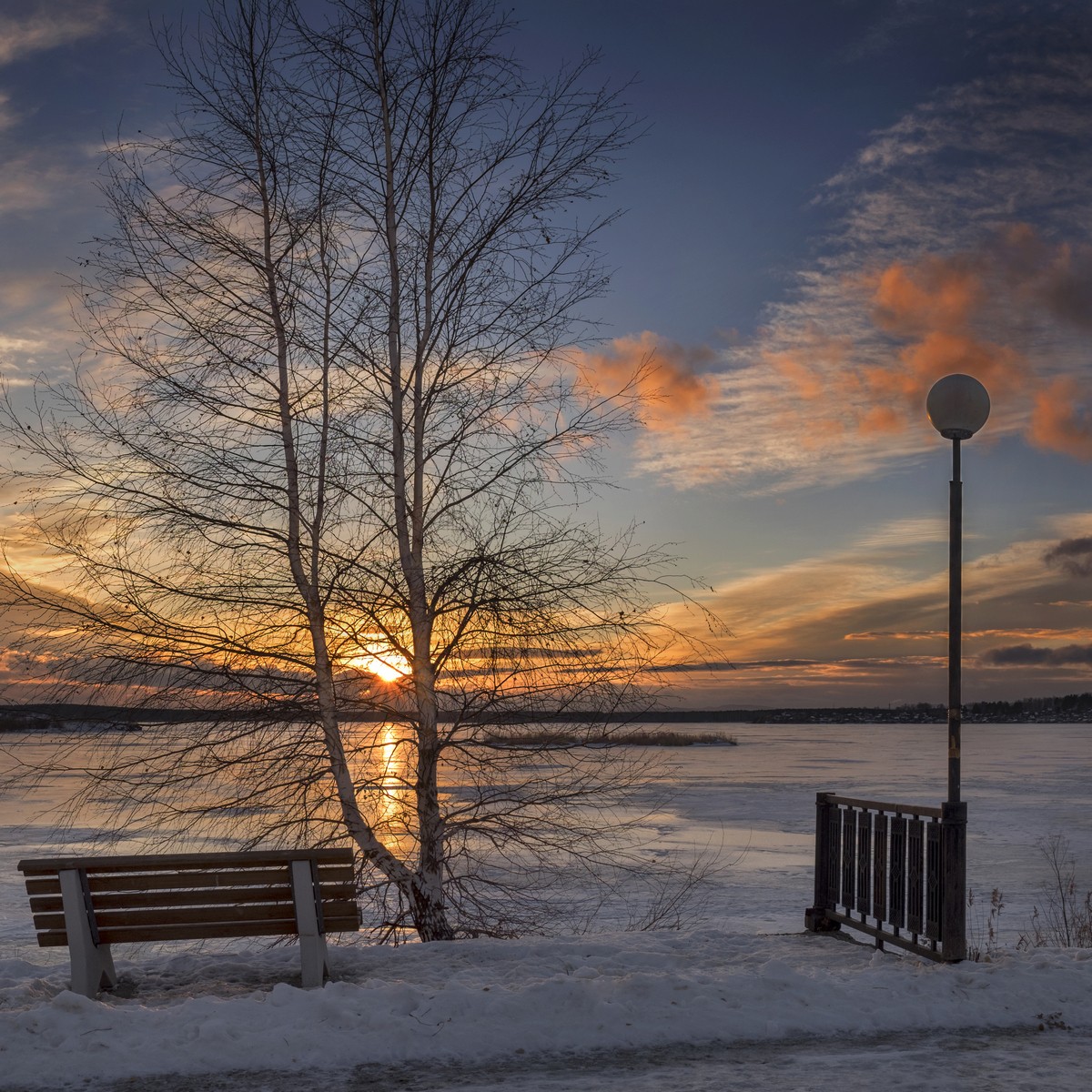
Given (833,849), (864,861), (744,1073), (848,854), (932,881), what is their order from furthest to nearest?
(833,849) → (848,854) → (864,861) → (932,881) → (744,1073)

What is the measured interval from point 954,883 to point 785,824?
23.4 meters

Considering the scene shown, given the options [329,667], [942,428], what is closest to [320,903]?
[329,667]

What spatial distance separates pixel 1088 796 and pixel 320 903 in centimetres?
3924

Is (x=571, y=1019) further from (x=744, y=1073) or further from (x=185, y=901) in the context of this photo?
(x=185, y=901)

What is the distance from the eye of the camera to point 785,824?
30.6 metres

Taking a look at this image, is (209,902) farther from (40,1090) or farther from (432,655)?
(432,655)

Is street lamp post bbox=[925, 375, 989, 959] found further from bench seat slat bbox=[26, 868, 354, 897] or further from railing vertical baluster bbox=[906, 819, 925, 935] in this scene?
bench seat slat bbox=[26, 868, 354, 897]

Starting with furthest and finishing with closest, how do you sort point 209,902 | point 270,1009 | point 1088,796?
point 1088,796, point 209,902, point 270,1009

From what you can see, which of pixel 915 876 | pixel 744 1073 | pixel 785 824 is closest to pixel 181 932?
pixel 744 1073

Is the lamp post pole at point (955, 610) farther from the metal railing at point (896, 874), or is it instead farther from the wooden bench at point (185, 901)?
the wooden bench at point (185, 901)

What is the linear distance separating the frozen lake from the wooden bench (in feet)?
6.34

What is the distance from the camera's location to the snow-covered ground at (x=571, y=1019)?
573cm

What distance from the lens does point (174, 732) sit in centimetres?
999

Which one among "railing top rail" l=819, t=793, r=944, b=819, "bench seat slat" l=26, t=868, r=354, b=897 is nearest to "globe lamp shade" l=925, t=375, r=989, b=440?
"railing top rail" l=819, t=793, r=944, b=819
